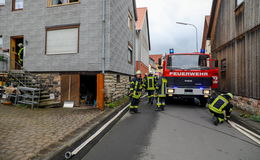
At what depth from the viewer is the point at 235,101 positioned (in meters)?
8.24

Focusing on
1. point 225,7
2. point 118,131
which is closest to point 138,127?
point 118,131

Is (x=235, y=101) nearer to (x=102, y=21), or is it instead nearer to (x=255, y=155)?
(x=255, y=155)

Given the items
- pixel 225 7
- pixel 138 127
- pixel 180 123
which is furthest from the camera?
pixel 225 7

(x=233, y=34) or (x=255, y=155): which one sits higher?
(x=233, y=34)

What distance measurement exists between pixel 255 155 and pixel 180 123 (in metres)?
2.39

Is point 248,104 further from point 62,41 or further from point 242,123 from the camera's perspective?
point 62,41

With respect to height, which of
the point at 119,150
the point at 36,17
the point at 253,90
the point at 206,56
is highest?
the point at 36,17

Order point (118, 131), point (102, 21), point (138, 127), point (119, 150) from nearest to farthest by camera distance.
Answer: point (119, 150) → point (118, 131) → point (138, 127) → point (102, 21)

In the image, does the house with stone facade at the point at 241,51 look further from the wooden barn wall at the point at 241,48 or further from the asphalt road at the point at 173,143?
the asphalt road at the point at 173,143

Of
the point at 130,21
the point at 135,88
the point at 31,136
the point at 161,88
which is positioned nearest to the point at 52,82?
the point at 135,88

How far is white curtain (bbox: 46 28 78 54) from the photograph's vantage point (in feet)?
→ 27.7

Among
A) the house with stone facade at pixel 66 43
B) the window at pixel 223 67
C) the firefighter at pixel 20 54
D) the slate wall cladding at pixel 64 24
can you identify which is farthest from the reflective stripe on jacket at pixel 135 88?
the firefighter at pixel 20 54

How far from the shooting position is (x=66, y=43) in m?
8.53

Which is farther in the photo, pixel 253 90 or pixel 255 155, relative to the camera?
pixel 253 90
